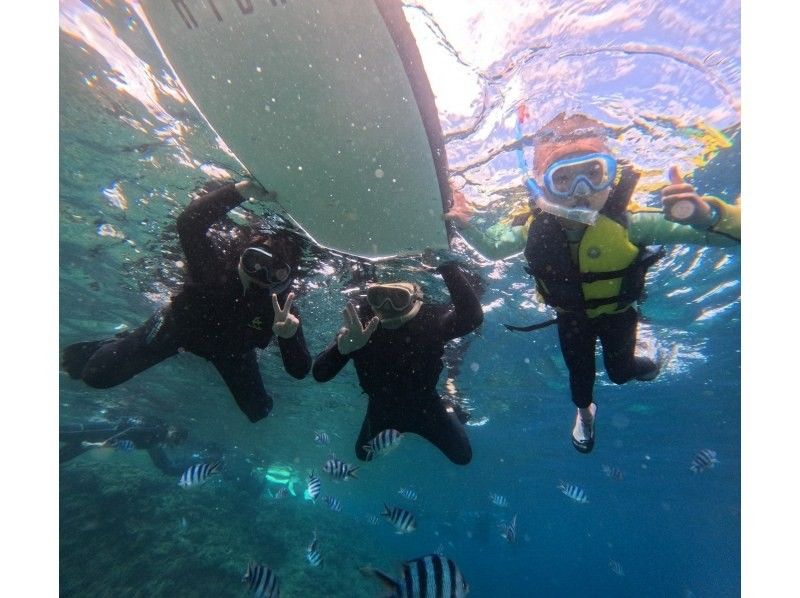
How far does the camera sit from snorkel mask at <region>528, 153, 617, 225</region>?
207 inches

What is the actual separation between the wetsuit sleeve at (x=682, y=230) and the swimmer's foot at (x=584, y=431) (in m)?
4.00

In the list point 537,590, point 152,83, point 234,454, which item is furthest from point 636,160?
point 537,590

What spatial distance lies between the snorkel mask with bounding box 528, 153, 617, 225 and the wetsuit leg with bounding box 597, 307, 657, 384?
8.21 feet

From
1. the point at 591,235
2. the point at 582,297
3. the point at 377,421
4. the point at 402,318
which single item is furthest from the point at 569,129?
the point at 377,421

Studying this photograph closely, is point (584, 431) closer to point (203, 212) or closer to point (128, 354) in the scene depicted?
point (203, 212)

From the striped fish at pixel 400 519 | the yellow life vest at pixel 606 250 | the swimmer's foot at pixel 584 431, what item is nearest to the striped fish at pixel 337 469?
the striped fish at pixel 400 519

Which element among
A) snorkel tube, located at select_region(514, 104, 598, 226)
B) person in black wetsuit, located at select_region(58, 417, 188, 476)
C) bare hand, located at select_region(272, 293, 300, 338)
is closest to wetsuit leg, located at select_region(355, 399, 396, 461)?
bare hand, located at select_region(272, 293, 300, 338)

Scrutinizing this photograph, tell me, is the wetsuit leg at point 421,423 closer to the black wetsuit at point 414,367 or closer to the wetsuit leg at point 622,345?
the black wetsuit at point 414,367

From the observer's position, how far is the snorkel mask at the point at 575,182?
17.3ft

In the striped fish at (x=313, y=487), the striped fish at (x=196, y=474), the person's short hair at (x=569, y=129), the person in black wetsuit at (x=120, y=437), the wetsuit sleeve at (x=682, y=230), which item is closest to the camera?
the wetsuit sleeve at (x=682, y=230)

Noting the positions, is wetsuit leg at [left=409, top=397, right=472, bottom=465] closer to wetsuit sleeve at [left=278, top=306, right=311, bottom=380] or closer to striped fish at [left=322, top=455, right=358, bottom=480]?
striped fish at [left=322, top=455, right=358, bottom=480]

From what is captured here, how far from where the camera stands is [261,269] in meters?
6.64

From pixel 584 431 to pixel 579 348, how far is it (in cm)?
207

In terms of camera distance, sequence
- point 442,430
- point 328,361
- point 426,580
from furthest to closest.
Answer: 1. point 442,430
2. point 328,361
3. point 426,580
